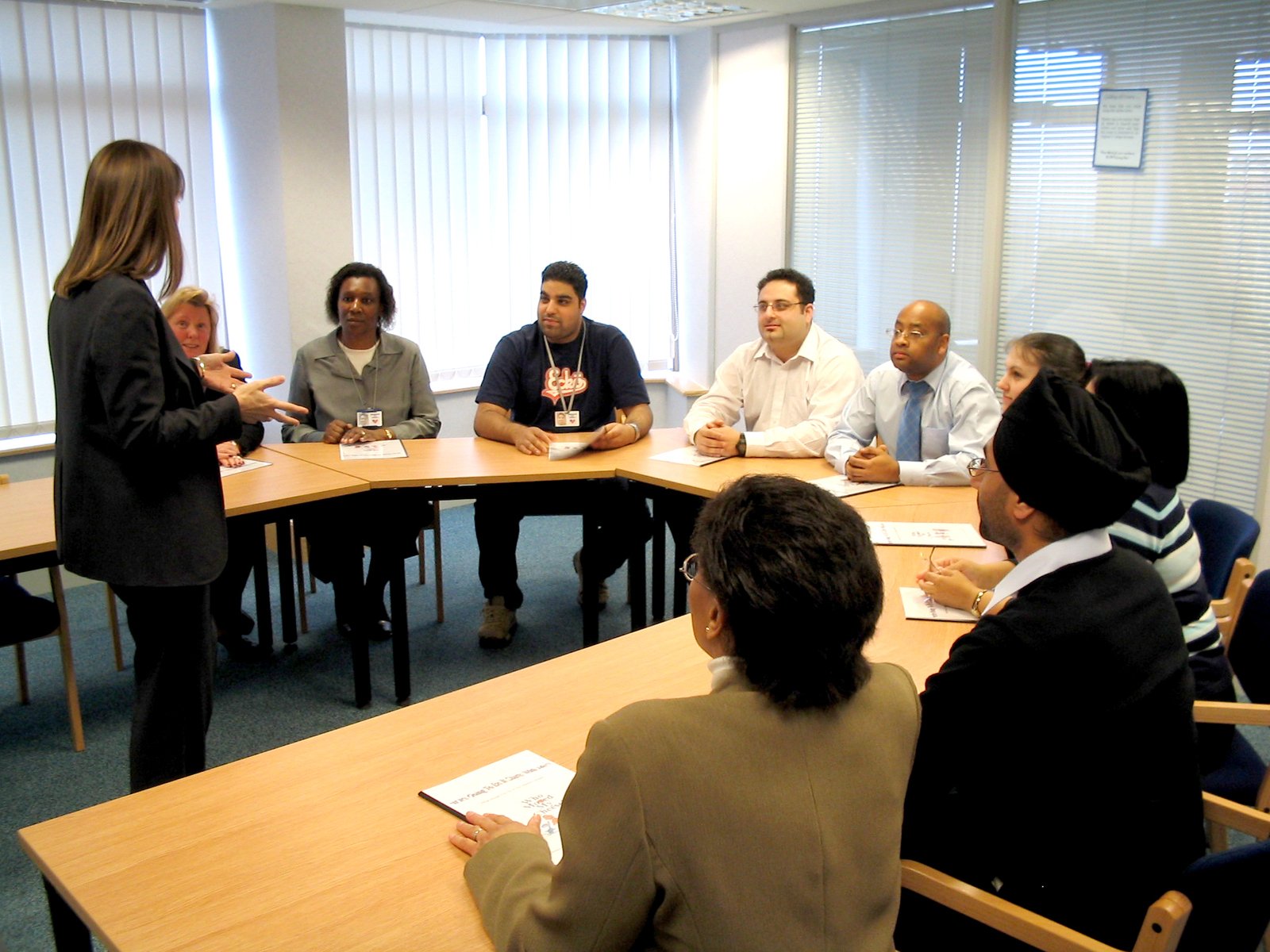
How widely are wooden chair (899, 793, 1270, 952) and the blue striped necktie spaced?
86.1 inches

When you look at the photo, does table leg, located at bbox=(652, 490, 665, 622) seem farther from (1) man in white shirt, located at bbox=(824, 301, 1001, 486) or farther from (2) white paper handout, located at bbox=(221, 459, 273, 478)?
(2) white paper handout, located at bbox=(221, 459, 273, 478)

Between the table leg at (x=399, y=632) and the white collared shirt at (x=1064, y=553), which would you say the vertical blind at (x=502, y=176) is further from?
the white collared shirt at (x=1064, y=553)

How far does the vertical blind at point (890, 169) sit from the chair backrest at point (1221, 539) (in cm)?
239

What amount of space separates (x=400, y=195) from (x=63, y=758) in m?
3.45

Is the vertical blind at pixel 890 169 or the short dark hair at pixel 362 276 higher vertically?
the vertical blind at pixel 890 169

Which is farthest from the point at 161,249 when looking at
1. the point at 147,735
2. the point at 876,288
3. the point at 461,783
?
the point at 876,288

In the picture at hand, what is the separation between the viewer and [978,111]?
202 inches

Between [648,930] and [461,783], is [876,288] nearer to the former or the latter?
[461,783]

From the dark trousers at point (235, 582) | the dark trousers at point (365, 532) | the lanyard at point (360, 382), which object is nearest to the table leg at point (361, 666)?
the dark trousers at point (365, 532)

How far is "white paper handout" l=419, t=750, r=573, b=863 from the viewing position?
170cm

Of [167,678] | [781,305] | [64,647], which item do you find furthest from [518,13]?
[167,678]

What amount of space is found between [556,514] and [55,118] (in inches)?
112

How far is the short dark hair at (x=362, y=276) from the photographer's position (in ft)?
14.4

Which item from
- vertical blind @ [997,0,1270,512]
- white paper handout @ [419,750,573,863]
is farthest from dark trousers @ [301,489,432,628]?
vertical blind @ [997,0,1270,512]
